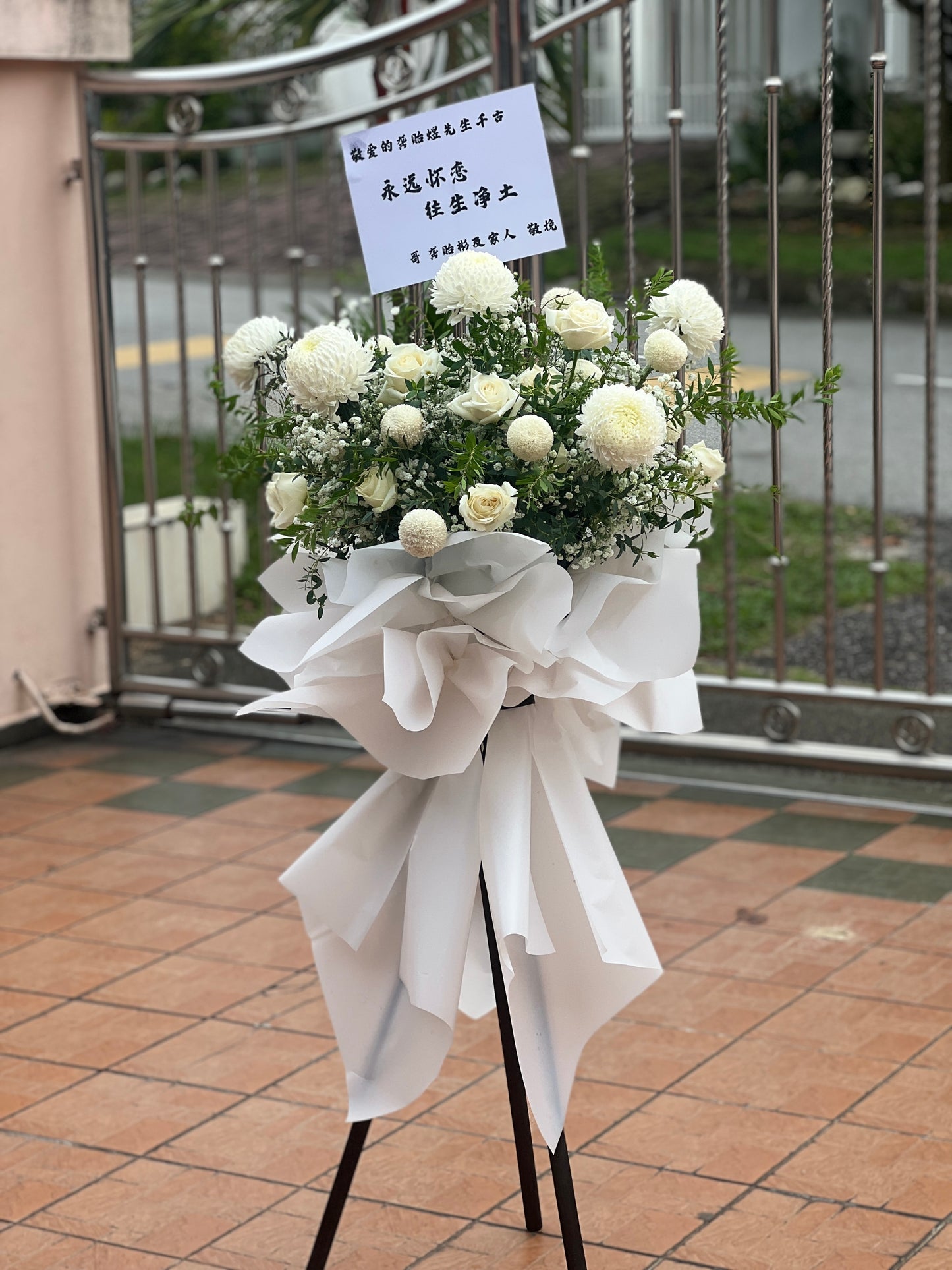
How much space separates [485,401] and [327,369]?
0.20 meters

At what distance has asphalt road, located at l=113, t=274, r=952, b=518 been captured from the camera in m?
8.09

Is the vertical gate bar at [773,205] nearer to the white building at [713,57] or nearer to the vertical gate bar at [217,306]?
the vertical gate bar at [217,306]

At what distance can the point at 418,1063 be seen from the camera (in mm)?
2283

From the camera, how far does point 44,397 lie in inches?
205

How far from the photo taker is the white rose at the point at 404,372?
206cm

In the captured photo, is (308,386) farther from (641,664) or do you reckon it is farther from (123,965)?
(123,965)

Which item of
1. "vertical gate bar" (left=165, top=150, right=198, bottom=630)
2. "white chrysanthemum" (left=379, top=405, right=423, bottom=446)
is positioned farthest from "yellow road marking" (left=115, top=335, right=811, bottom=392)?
"white chrysanthemum" (left=379, top=405, right=423, bottom=446)

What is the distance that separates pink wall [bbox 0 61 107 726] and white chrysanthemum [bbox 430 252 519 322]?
3292mm

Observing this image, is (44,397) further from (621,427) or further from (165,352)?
(165,352)

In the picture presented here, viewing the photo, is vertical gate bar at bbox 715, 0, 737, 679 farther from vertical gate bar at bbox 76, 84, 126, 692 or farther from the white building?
the white building

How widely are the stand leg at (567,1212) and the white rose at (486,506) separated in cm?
86

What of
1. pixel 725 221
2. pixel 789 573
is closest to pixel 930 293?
pixel 725 221

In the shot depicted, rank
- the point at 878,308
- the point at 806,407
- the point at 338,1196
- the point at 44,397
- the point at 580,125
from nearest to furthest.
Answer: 1. the point at 338,1196
2. the point at 878,308
3. the point at 580,125
4. the point at 44,397
5. the point at 806,407

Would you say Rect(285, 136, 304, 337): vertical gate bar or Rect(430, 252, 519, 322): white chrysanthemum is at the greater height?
Rect(285, 136, 304, 337): vertical gate bar
